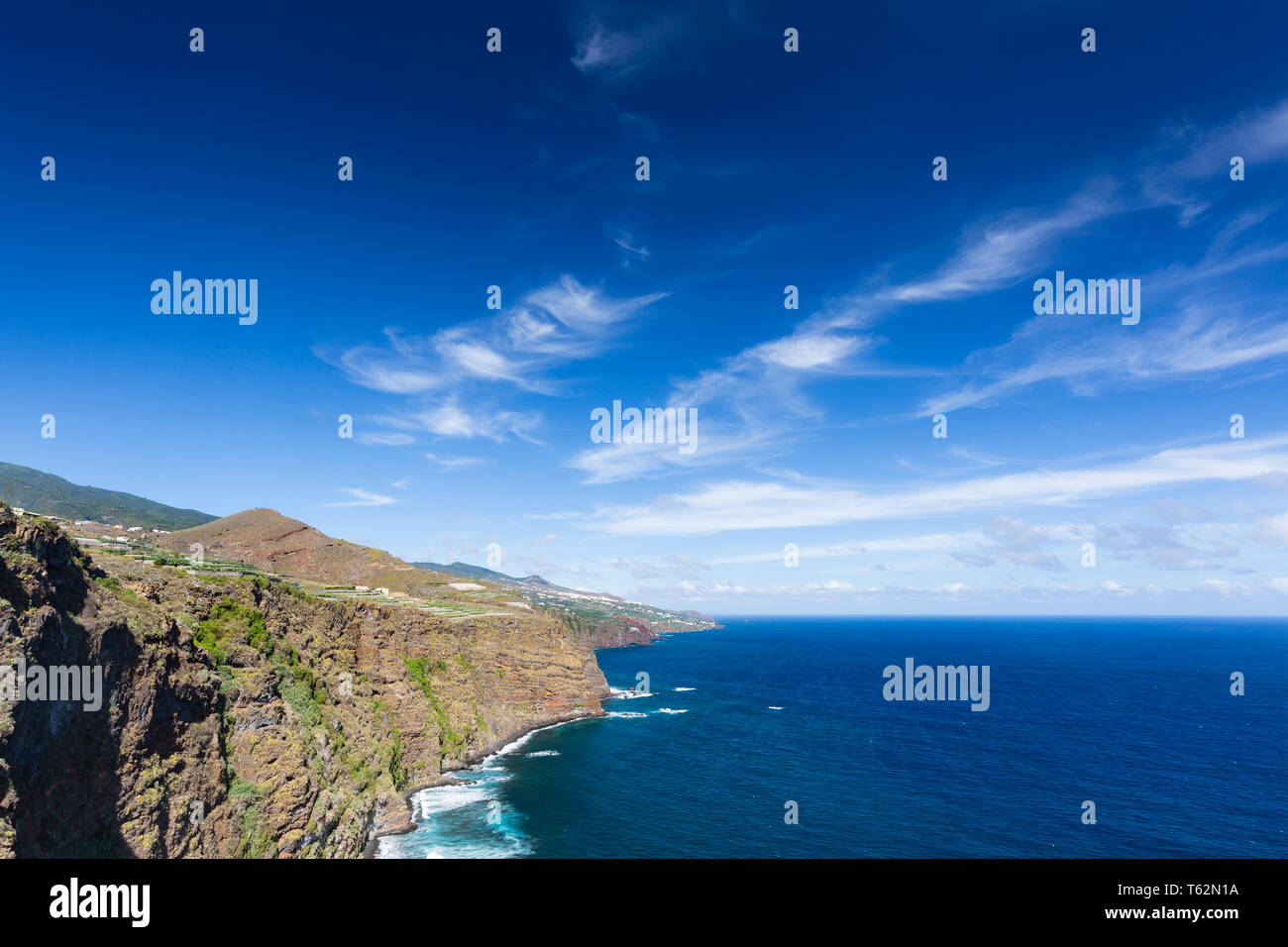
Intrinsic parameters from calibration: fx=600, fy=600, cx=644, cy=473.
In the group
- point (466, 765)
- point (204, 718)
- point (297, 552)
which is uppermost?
point (297, 552)

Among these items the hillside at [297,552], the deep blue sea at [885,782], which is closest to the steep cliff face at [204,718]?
the deep blue sea at [885,782]

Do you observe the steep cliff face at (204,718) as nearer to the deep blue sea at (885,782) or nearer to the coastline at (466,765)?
the coastline at (466,765)

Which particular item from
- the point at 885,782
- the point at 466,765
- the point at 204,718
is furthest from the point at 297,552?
the point at 885,782

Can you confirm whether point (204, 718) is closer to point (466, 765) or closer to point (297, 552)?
point (466, 765)

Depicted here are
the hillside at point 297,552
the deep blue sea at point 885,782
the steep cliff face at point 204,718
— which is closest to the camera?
the steep cliff face at point 204,718
